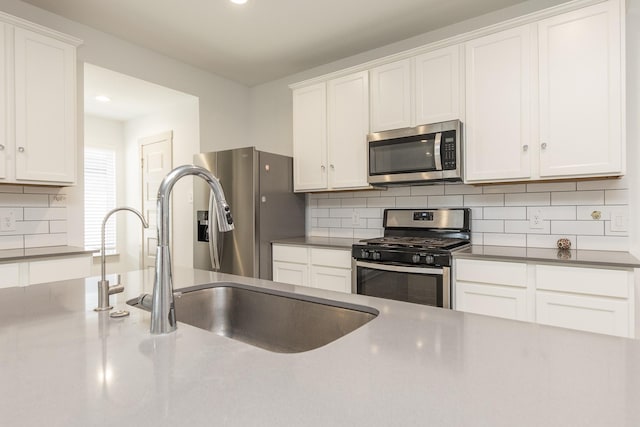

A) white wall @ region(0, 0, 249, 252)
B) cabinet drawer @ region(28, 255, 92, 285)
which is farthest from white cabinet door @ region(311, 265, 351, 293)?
white wall @ region(0, 0, 249, 252)

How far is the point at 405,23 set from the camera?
301cm

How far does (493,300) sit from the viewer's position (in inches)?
89.0

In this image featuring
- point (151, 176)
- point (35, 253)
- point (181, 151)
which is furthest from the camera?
point (151, 176)

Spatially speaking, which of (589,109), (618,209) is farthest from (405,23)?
(618,209)

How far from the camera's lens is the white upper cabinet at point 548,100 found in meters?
2.15

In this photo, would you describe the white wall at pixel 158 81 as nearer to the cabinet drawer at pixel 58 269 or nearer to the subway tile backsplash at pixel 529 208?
the cabinet drawer at pixel 58 269

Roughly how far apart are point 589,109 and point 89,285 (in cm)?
274

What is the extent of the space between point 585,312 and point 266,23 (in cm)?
295

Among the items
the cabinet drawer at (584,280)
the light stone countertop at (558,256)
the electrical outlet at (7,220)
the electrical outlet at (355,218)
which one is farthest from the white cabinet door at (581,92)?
the electrical outlet at (7,220)

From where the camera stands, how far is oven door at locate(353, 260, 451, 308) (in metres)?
2.37

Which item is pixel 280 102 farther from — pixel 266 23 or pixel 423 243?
pixel 423 243

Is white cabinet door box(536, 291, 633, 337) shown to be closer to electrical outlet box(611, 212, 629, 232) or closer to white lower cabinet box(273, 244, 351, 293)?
electrical outlet box(611, 212, 629, 232)

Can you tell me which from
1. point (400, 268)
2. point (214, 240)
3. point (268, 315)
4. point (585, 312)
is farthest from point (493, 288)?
point (214, 240)

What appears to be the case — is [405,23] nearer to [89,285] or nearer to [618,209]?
[618,209]
